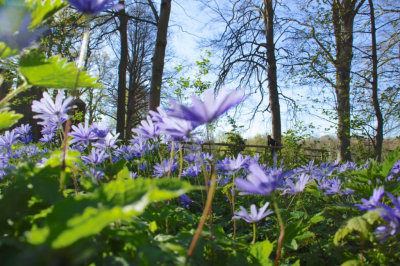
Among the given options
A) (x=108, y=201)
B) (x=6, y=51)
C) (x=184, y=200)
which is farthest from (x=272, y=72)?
(x=108, y=201)

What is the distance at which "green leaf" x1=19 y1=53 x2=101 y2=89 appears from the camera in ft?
2.40

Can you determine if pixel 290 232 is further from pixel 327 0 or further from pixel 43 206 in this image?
pixel 327 0

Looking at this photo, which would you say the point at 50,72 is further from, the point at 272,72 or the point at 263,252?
the point at 272,72

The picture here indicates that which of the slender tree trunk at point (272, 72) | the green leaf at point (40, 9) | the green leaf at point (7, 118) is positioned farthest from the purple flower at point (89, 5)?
the slender tree trunk at point (272, 72)

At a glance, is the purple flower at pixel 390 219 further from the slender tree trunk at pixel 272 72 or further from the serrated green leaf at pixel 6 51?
the slender tree trunk at pixel 272 72

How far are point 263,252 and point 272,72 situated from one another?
11.3 meters

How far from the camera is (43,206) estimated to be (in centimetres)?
69

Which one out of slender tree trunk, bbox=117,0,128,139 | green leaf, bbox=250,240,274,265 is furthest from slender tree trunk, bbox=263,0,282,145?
green leaf, bbox=250,240,274,265

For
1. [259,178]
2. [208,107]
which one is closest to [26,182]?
[208,107]

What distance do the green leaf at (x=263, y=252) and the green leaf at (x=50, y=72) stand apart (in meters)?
0.78

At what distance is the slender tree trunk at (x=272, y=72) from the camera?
35.8ft

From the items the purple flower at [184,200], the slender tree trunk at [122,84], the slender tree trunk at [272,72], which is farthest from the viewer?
the slender tree trunk at [272,72]

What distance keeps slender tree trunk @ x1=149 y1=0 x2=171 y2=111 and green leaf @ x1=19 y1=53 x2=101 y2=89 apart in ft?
18.9

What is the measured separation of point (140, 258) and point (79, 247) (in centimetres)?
17
